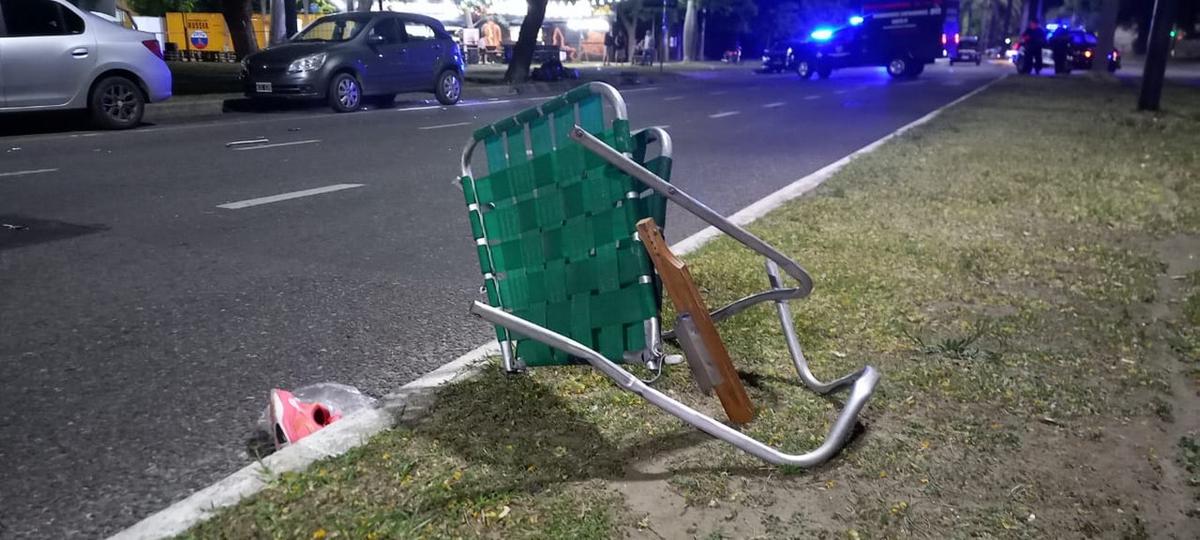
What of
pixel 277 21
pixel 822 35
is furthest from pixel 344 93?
pixel 822 35

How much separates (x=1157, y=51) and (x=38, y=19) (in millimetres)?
16208

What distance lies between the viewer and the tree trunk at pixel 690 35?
52.1 m

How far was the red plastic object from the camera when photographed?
108 inches

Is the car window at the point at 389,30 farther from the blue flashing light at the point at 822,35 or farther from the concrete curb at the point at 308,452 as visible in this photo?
the blue flashing light at the point at 822,35

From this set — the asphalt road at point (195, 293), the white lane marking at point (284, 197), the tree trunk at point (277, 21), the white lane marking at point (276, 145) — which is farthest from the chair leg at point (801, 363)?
the tree trunk at point (277, 21)

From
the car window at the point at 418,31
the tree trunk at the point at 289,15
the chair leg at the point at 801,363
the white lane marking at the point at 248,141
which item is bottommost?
the white lane marking at the point at 248,141

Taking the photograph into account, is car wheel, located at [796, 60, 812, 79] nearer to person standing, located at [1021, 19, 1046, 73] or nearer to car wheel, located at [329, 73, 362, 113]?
person standing, located at [1021, 19, 1046, 73]

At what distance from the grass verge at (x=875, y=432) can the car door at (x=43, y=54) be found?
9.33m

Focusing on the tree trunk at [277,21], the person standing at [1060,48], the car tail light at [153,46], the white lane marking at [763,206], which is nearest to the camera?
the white lane marking at [763,206]

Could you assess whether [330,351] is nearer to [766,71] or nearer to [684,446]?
[684,446]

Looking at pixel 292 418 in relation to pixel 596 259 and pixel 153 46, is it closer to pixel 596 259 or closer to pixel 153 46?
pixel 596 259

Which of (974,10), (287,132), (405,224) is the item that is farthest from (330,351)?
(974,10)

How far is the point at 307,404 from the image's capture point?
2877 mm

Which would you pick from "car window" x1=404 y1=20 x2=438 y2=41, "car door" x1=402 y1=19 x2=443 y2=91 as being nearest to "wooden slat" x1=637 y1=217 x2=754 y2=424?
"car door" x1=402 y1=19 x2=443 y2=91
